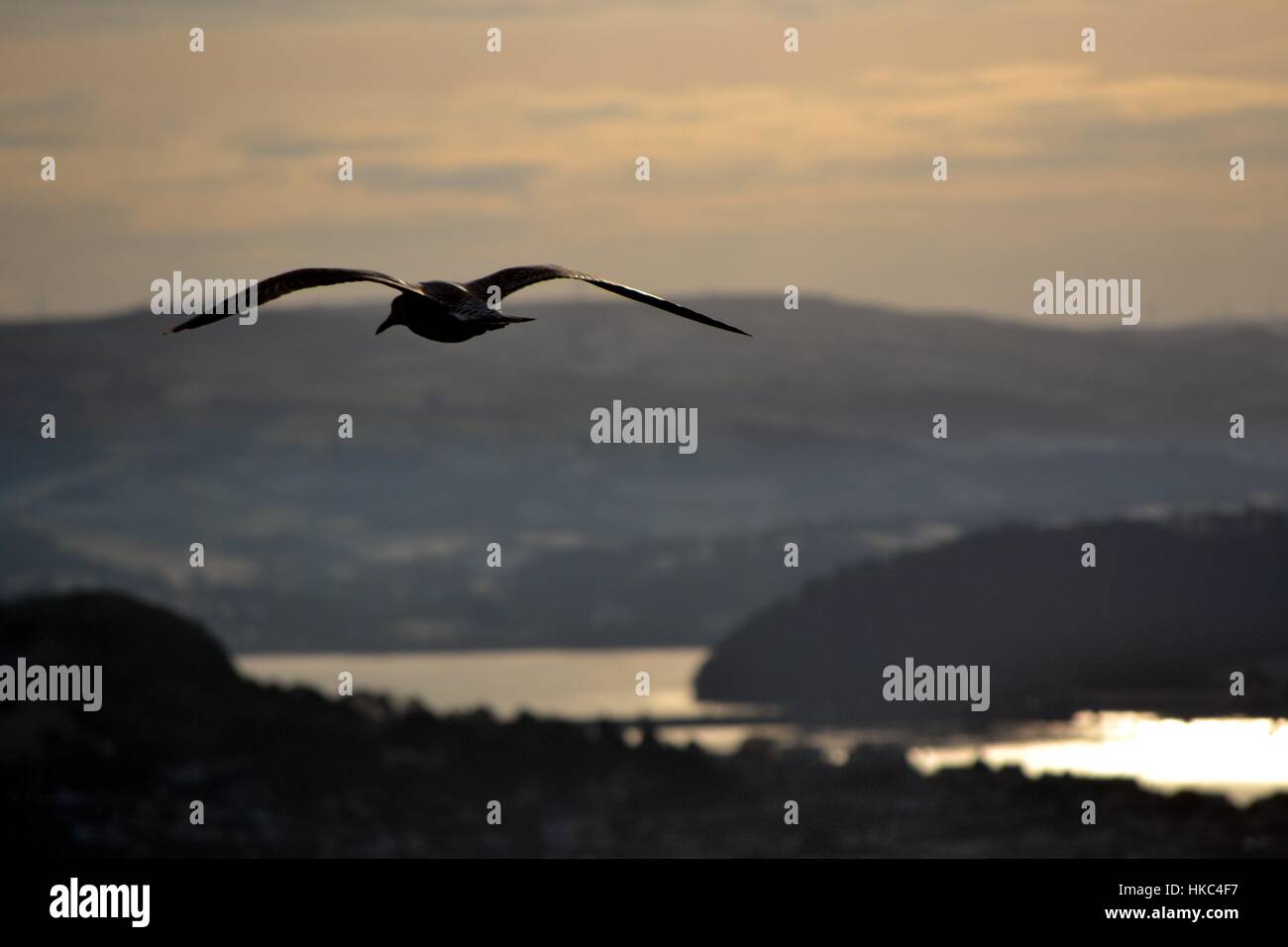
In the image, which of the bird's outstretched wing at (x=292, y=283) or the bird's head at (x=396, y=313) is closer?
the bird's outstretched wing at (x=292, y=283)

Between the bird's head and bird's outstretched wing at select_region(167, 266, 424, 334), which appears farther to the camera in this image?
the bird's head

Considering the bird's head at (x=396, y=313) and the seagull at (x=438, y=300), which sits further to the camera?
the bird's head at (x=396, y=313)

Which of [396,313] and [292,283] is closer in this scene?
[292,283]
